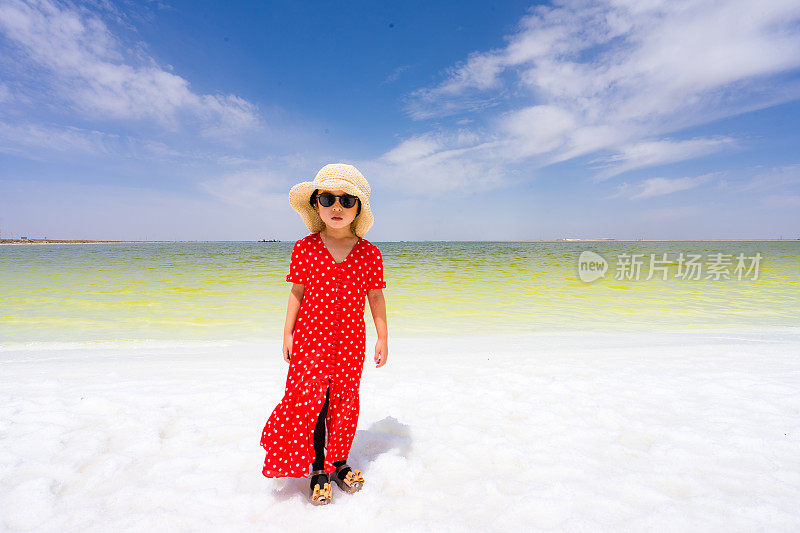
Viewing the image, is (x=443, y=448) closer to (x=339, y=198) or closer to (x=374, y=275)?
(x=374, y=275)

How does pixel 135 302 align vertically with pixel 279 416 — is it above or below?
below

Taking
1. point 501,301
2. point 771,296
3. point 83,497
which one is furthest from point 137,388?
point 771,296

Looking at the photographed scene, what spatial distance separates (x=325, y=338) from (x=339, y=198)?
776 millimetres

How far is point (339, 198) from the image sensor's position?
2.12 m

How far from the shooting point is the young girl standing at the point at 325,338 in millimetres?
2053

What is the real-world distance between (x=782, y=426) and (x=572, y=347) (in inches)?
107

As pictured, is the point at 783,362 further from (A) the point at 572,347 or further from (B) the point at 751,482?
(B) the point at 751,482

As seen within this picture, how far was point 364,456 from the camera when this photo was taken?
8.16 ft

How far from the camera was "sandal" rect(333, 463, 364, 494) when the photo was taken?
208 cm

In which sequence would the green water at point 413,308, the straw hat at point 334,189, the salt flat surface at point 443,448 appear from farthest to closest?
the green water at point 413,308, the straw hat at point 334,189, the salt flat surface at point 443,448

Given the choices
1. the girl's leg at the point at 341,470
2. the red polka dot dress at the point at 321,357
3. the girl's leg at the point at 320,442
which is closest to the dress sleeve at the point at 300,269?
the red polka dot dress at the point at 321,357

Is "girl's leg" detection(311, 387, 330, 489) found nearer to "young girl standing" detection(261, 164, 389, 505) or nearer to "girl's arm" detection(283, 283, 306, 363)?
Result: "young girl standing" detection(261, 164, 389, 505)

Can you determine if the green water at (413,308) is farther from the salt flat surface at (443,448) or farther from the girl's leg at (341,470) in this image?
the girl's leg at (341,470)

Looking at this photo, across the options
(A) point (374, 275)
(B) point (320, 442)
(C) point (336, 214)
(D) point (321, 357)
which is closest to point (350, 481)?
(B) point (320, 442)
